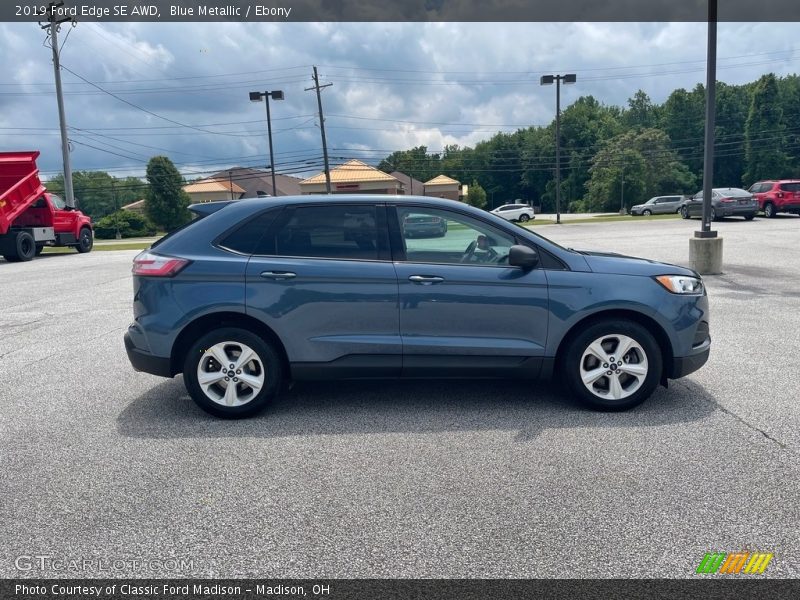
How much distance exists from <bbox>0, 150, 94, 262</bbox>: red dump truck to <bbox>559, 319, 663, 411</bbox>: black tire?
19790mm

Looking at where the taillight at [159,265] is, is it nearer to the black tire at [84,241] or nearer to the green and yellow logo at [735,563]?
the green and yellow logo at [735,563]

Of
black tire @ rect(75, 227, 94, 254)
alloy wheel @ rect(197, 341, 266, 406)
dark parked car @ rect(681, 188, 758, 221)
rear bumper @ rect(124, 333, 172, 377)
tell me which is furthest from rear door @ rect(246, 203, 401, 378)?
dark parked car @ rect(681, 188, 758, 221)

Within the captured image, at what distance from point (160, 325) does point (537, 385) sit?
10.6 feet

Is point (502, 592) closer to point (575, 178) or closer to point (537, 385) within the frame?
point (537, 385)

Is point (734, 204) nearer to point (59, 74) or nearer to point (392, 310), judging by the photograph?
point (392, 310)

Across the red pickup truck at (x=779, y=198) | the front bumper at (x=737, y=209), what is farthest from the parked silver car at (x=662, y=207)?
the front bumper at (x=737, y=209)

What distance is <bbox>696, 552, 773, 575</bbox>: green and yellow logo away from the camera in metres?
2.99

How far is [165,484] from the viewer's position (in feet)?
13.0

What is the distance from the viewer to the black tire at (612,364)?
5078 millimetres

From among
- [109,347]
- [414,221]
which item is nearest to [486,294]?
[414,221]

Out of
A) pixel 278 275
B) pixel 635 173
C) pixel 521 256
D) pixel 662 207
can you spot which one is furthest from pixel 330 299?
pixel 635 173

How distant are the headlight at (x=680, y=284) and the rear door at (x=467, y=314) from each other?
96 cm

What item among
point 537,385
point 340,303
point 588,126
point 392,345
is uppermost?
point 588,126

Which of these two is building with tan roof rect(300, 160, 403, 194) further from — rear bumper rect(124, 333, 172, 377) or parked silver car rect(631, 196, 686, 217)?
rear bumper rect(124, 333, 172, 377)
